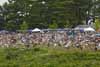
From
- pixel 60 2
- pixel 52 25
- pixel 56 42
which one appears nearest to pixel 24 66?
pixel 56 42

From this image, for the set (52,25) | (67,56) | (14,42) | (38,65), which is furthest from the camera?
(52,25)

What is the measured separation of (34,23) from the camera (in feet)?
251

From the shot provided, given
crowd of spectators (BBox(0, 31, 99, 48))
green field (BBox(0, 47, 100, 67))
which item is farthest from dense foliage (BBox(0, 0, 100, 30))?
green field (BBox(0, 47, 100, 67))

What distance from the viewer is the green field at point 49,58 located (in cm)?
2648

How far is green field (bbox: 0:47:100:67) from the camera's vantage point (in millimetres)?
26477

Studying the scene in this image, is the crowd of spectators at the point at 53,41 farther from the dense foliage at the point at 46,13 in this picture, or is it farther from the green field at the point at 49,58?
the dense foliage at the point at 46,13

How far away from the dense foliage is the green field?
3971 centimetres

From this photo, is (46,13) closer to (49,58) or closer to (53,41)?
(53,41)

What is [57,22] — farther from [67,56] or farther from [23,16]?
[67,56]

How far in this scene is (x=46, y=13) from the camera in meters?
77.1

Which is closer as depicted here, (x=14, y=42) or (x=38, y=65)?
(x=38, y=65)

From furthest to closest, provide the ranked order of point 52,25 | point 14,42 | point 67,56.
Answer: point 52,25 → point 14,42 → point 67,56

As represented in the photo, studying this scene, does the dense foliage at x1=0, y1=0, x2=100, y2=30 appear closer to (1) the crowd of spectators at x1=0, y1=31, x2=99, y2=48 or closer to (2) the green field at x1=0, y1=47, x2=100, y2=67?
(1) the crowd of spectators at x1=0, y1=31, x2=99, y2=48

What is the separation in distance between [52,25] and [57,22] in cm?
297
